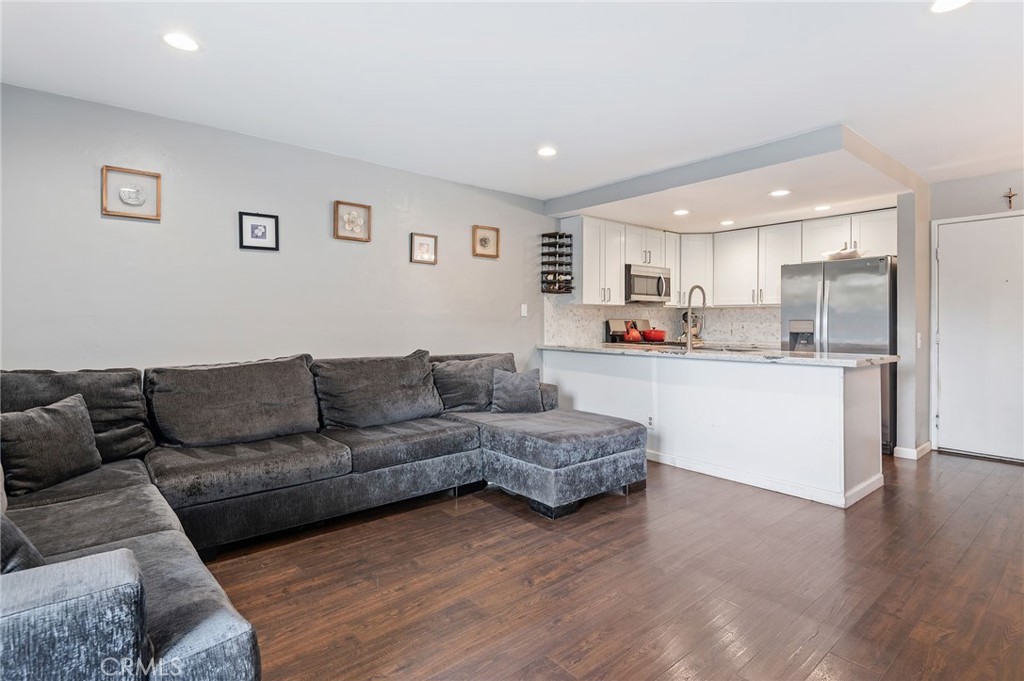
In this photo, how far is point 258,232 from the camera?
3.55 m

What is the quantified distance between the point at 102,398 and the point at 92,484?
2.05 ft

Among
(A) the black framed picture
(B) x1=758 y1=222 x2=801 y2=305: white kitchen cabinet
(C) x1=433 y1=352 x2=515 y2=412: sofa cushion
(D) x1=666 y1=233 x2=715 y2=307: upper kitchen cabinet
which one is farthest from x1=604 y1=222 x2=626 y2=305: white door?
(A) the black framed picture

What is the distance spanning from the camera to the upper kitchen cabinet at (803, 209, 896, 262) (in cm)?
488

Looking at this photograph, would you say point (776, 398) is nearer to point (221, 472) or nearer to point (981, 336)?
point (981, 336)

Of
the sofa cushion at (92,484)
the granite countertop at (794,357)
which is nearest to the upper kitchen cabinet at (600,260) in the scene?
the granite countertop at (794,357)

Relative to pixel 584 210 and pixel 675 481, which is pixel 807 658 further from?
pixel 584 210

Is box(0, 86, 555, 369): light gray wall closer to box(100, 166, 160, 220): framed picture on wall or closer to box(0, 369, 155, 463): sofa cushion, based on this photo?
box(100, 166, 160, 220): framed picture on wall

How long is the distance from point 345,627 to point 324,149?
317cm

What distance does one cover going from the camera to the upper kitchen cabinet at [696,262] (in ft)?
20.4

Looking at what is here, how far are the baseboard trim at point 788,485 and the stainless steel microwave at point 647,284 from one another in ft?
6.43

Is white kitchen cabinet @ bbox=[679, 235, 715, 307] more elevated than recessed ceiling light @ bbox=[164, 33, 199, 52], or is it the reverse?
recessed ceiling light @ bbox=[164, 33, 199, 52]

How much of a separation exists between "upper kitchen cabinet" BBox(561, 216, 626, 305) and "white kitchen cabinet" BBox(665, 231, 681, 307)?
82 centimetres

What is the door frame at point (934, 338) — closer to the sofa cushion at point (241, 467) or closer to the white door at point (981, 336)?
the white door at point (981, 336)

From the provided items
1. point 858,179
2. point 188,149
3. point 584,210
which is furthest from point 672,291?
point 188,149
